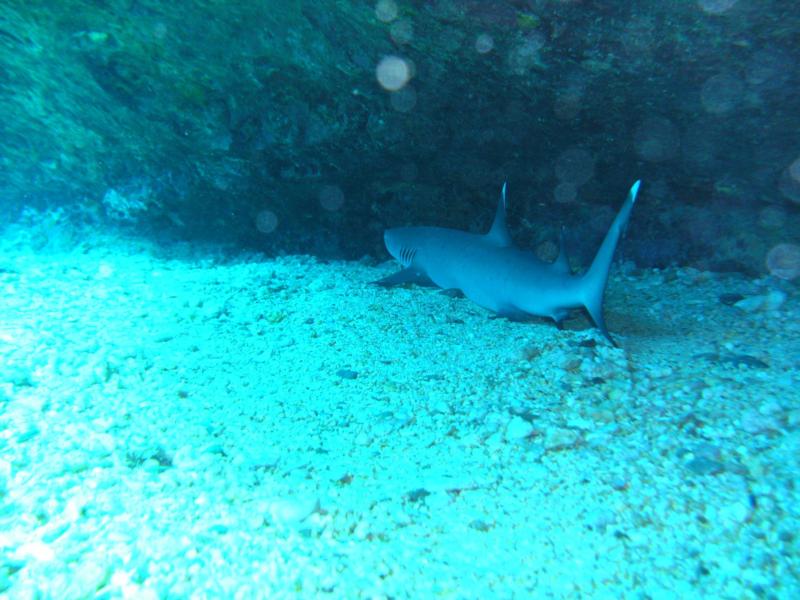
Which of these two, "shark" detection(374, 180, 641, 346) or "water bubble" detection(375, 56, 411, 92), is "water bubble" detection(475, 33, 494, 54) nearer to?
"water bubble" detection(375, 56, 411, 92)

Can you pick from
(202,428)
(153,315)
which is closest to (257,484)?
(202,428)

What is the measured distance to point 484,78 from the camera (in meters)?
3.89

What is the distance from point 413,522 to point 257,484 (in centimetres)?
75

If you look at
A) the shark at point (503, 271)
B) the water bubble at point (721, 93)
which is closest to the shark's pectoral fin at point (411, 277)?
the shark at point (503, 271)

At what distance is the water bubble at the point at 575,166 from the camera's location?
4.55 meters

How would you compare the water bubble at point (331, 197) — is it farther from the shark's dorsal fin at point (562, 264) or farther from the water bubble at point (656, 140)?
the water bubble at point (656, 140)

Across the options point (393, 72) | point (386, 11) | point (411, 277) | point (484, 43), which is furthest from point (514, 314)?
point (386, 11)

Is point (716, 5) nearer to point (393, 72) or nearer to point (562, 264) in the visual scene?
point (562, 264)

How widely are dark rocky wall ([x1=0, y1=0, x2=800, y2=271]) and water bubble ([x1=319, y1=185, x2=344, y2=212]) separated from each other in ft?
0.06

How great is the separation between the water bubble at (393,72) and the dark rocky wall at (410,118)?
0.25 feet

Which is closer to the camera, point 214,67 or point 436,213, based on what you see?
point 214,67

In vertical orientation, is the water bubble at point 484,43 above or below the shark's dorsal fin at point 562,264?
above

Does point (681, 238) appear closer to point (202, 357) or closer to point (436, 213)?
point (436, 213)

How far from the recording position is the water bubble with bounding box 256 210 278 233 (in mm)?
5986
